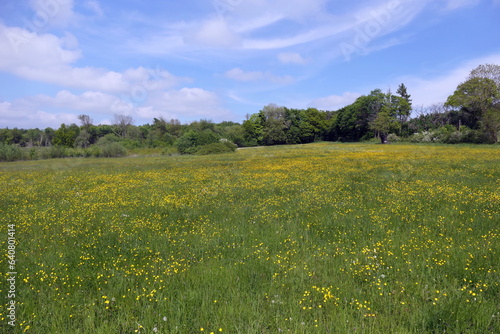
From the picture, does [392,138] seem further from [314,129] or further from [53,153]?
[53,153]

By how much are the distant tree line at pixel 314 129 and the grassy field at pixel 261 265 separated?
46.9 metres

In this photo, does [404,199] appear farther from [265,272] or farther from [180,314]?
[180,314]

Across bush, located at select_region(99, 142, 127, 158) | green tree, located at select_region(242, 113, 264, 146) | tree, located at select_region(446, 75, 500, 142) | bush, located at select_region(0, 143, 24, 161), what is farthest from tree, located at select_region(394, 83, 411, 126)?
bush, located at select_region(0, 143, 24, 161)

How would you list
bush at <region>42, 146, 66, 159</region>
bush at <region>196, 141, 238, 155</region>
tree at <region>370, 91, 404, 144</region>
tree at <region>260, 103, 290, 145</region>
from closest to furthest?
bush at <region>196, 141, 238, 155</region>
bush at <region>42, 146, 66, 159</region>
tree at <region>370, 91, 404, 144</region>
tree at <region>260, 103, 290, 145</region>

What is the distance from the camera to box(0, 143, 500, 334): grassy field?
4102mm

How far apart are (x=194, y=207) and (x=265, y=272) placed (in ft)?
19.3

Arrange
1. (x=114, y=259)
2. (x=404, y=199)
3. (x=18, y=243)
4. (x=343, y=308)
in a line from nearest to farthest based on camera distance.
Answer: (x=343, y=308), (x=114, y=259), (x=18, y=243), (x=404, y=199)

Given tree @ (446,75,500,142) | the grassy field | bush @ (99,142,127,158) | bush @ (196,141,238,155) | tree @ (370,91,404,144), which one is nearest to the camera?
the grassy field

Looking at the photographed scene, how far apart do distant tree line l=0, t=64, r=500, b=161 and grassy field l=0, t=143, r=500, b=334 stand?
46.9 m

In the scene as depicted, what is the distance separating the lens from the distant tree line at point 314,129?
5256 centimetres

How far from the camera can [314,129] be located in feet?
331

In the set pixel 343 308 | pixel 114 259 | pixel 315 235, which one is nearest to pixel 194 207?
pixel 114 259

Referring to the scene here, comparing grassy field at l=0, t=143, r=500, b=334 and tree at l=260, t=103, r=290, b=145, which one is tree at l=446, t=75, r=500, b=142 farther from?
grassy field at l=0, t=143, r=500, b=334

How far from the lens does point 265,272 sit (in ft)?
18.2
